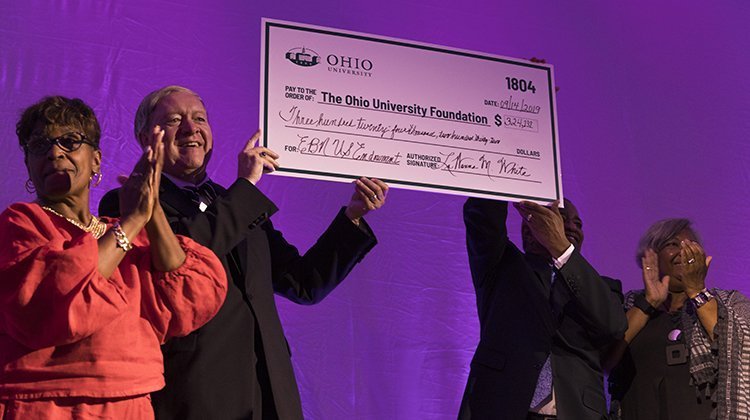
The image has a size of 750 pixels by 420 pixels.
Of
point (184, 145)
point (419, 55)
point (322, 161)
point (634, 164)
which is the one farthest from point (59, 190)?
point (634, 164)

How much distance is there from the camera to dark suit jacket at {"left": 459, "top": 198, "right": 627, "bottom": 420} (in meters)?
2.90

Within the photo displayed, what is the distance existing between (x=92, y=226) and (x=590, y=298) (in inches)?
61.3

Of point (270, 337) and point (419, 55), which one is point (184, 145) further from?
point (419, 55)

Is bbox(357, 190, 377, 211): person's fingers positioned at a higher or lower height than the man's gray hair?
lower

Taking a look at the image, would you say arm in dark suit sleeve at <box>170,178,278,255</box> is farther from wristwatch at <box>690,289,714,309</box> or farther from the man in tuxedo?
wristwatch at <box>690,289,714,309</box>

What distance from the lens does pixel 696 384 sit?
3.15 metres

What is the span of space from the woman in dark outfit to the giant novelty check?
60 cm

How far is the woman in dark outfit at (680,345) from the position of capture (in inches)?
123

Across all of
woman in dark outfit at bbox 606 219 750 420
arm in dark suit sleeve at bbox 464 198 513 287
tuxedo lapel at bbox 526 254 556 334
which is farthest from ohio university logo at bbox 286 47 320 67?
woman in dark outfit at bbox 606 219 750 420

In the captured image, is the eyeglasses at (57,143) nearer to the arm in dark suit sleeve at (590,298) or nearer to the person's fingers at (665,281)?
the arm in dark suit sleeve at (590,298)

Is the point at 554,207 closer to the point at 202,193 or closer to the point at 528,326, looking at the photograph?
the point at 528,326

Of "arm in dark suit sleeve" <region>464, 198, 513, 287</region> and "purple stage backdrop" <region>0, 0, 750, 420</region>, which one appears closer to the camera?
"arm in dark suit sleeve" <region>464, 198, 513, 287</region>

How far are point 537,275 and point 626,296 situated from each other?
543 mm

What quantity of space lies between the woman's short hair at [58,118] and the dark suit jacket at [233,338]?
0.28 metres
